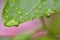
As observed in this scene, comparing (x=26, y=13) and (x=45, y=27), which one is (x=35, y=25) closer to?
(x=45, y=27)

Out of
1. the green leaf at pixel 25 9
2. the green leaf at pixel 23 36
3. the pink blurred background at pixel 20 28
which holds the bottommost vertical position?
the green leaf at pixel 25 9

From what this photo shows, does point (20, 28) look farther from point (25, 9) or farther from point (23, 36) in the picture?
point (25, 9)

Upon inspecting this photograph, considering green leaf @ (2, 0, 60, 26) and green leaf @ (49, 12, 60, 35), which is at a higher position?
green leaf @ (49, 12, 60, 35)

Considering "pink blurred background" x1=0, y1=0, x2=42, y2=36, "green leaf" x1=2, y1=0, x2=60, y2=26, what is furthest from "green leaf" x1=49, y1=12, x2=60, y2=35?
"green leaf" x1=2, y1=0, x2=60, y2=26

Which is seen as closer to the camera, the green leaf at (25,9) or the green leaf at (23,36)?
the green leaf at (25,9)

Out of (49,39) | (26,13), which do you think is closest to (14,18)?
(26,13)

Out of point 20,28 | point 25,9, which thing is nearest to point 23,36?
point 20,28

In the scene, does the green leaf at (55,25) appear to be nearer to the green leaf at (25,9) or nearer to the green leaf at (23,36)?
the green leaf at (23,36)

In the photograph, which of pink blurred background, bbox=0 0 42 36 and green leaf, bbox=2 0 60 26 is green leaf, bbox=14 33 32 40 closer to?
pink blurred background, bbox=0 0 42 36

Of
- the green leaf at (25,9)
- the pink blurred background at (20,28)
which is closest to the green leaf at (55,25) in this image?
the pink blurred background at (20,28)
